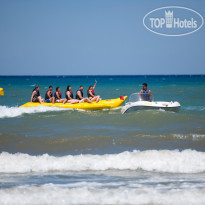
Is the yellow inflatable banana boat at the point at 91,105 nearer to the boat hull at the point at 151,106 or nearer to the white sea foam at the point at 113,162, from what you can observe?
the boat hull at the point at 151,106

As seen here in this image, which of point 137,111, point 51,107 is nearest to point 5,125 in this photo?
point 51,107

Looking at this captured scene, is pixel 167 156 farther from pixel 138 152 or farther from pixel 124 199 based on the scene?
pixel 124 199

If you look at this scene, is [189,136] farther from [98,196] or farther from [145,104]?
[98,196]

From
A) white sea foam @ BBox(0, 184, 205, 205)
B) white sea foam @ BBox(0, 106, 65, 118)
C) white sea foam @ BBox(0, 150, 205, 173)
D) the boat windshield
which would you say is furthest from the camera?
white sea foam @ BBox(0, 106, 65, 118)

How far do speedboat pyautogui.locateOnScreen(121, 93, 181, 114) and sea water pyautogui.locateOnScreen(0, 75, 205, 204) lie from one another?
803 millimetres

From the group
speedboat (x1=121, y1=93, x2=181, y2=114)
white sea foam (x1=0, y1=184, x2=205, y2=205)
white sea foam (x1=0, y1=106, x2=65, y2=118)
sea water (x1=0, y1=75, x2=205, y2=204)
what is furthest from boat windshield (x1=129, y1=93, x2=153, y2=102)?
white sea foam (x1=0, y1=184, x2=205, y2=205)

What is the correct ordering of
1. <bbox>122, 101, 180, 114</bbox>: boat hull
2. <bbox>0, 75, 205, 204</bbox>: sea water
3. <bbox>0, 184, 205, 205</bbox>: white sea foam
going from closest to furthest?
<bbox>0, 184, 205, 205</bbox>: white sea foam < <bbox>0, 75, 205, 204</bbox>: sea water < <bbox>122, 101, 180, 114</bbox>: boat hull

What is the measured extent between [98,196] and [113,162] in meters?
1.64

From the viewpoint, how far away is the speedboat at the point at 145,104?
11.3 m

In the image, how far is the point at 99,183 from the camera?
4637 mm

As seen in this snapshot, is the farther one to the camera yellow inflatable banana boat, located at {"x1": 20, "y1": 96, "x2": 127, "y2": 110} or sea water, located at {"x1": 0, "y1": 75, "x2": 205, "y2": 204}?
yellow inflatable banana boat, located at {"x1": 20, "y1": 96, "x2": 127, "y2": 110}

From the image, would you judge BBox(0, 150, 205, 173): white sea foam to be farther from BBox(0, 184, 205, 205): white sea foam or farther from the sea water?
BBox(0, 184, 205, 205): white sea foam

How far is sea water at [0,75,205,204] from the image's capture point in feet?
13.7

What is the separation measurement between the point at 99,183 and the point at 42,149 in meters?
2.72
